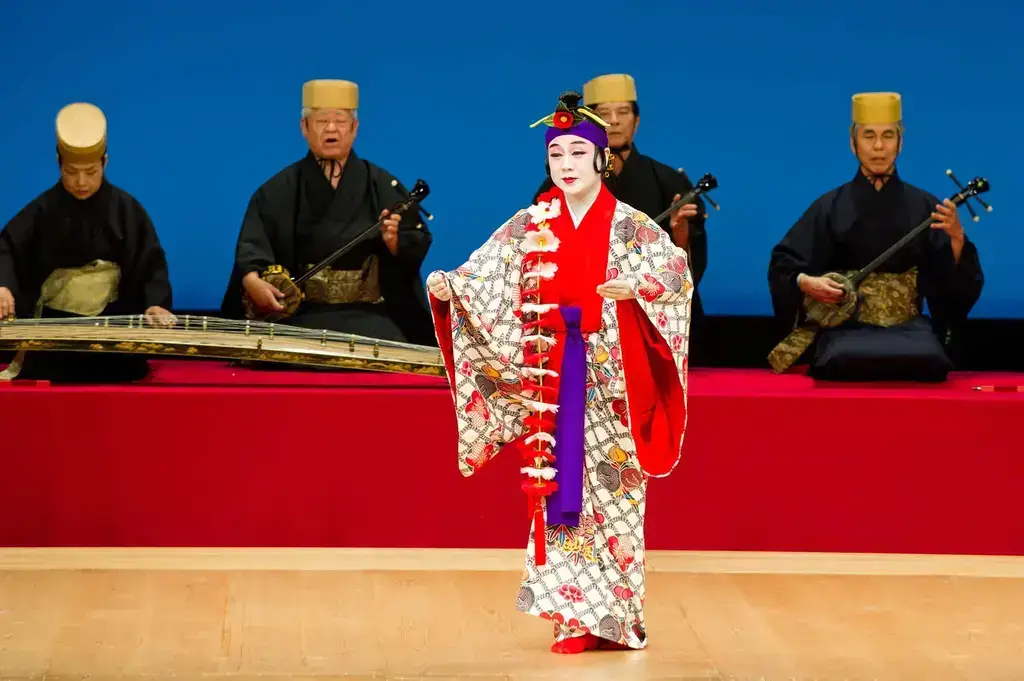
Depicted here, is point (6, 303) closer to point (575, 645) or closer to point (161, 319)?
point (161, 319)

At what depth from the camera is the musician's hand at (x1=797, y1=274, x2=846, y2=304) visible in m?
6.98

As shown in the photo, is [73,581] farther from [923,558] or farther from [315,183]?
[923,558]

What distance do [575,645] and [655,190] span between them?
2.54m

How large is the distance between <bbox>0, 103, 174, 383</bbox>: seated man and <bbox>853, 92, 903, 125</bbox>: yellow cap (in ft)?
9.35

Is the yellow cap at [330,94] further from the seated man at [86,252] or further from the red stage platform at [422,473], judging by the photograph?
the red stage platform at [422,473]

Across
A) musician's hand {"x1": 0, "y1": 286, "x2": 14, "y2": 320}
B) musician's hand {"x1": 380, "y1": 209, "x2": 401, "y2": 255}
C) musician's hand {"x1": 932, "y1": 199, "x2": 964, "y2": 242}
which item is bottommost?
musician's hand {"x1": 0, "y1": 286, "x2": 14, "y2": 320}

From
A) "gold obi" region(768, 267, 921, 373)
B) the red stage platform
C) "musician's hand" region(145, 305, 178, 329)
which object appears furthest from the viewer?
"gold obi" region(768, 267, 921, 373)

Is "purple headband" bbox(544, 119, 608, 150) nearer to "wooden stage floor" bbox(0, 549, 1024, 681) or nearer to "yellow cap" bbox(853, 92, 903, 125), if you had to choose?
"wooden stage floor" bbox(0, 549, 1024, 681)

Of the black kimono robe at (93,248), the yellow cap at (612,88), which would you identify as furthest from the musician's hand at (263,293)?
the yellow cap at (612,88)

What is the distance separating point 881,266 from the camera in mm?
7156

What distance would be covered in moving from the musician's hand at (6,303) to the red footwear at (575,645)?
263cm

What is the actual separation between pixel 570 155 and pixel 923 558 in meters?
2.35

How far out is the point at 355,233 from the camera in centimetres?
721

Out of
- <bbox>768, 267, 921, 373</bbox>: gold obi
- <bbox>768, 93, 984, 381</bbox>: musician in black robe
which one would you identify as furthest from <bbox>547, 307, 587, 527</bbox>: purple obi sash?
<bbox>768, 267, 921, 373</bbox>: gold obi
